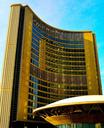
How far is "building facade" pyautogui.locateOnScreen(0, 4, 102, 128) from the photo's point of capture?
3615 inches

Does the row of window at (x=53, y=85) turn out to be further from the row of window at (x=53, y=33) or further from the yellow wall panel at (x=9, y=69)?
the row of window at (x=53, y=33)

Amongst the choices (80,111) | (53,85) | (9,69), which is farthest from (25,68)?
(80,111)

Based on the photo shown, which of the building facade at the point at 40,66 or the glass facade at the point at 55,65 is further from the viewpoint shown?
the glass facade at the point at 55,65

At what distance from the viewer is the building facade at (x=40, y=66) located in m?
91.8

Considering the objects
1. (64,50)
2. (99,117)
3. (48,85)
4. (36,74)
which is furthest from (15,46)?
(99,117)

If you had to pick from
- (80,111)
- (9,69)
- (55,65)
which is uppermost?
(55,65)

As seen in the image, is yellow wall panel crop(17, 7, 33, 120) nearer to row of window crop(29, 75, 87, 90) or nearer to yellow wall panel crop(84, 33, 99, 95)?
row of window crop(29, 75, 87, 90)

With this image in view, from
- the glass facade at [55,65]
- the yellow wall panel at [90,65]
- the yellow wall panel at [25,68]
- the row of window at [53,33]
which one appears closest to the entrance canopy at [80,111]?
the yellow wall panel at [25,68]

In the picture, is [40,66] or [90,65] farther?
[90,65]

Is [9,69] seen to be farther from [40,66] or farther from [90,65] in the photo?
[90,65]

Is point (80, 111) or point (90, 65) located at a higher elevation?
point (90, 65)

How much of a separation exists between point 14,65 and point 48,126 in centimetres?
3271

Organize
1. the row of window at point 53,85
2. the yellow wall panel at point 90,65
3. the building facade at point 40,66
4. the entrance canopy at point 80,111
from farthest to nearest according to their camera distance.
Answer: the yellow wall panel at point 90,65, the row of window at point 53,85, the building facade at point 40,66, the entrance canopy at point 80,111

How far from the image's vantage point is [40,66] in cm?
10956
